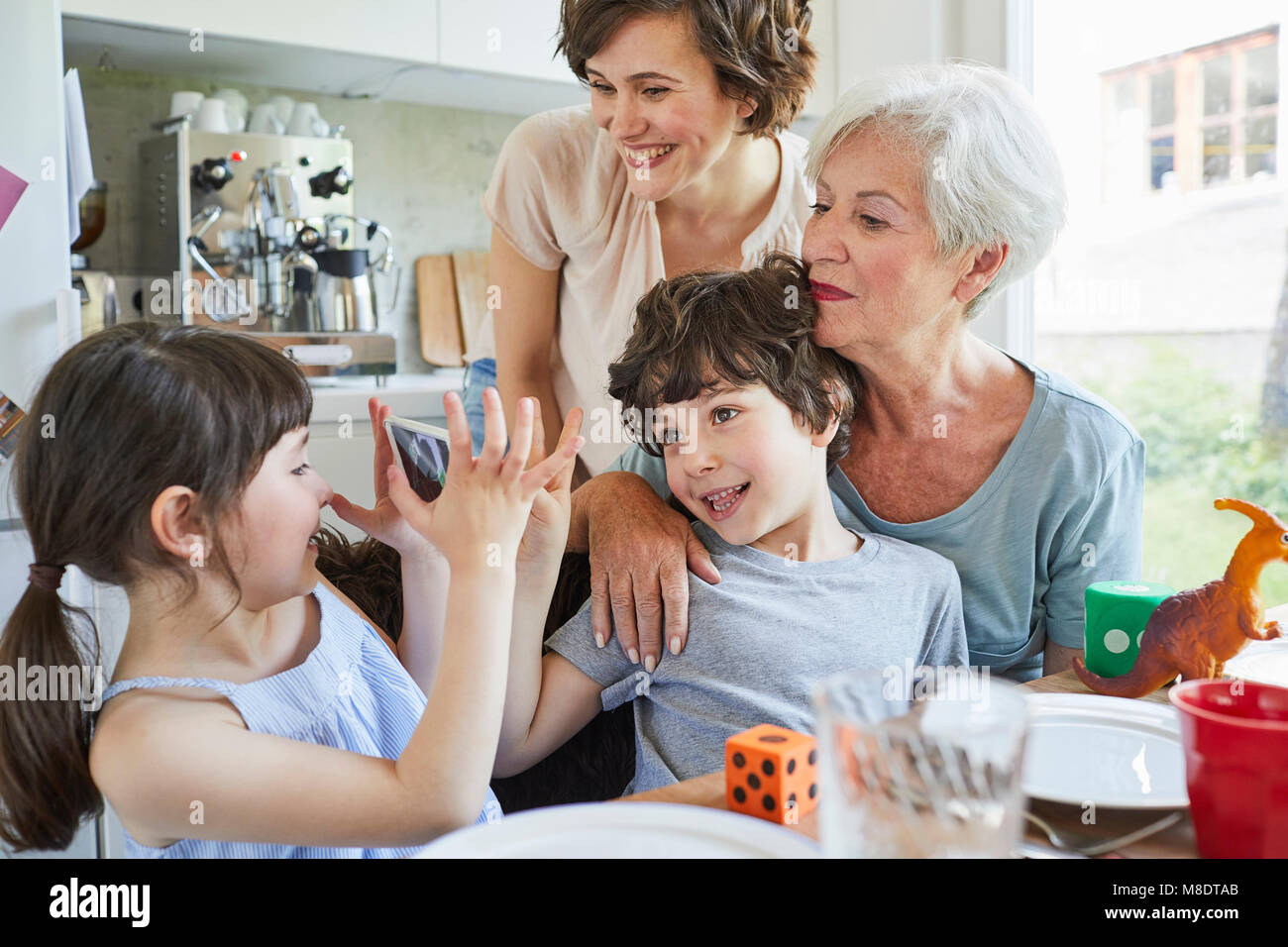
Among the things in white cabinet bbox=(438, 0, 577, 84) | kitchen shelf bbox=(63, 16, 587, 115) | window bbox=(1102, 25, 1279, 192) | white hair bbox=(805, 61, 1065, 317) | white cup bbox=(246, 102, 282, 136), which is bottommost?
white hair bbox=(805, 61, 1065, 317)

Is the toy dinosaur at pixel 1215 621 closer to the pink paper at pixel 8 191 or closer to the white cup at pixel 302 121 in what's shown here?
the pink paper at pixel 8 191

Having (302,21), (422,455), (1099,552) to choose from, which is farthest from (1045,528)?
(302,21)

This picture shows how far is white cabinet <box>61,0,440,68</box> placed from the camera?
8.20 ft

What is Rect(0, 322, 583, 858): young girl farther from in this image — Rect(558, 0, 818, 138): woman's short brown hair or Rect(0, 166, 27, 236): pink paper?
Rect(0, 166, 27, 236): pink paper

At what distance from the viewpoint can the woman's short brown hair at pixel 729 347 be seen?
1.18 m

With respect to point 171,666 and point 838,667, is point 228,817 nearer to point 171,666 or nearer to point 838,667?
point 171,666

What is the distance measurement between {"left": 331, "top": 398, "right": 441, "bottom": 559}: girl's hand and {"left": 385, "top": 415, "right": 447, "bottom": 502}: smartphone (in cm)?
5

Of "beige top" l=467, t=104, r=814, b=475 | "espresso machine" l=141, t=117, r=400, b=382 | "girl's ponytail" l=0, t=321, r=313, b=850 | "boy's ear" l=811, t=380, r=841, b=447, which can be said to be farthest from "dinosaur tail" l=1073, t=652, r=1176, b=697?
"espresso machine" l=141, t=117, r=400, b=382

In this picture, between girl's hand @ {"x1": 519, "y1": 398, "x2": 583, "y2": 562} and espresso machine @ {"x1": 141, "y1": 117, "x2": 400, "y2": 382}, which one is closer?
girl's hand @ {"x1": 519, "y1": 398, "x2": 583, "y2": 562}

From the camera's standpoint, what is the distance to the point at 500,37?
300 centimetres

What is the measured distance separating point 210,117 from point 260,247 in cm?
34

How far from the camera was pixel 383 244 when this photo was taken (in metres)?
3.38

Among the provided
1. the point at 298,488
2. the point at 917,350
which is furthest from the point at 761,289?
the point at 298,488
